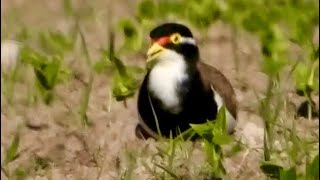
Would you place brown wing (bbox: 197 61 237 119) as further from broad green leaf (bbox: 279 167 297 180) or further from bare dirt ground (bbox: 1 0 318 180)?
broad green leaf (bbox: 279 167 297 180)

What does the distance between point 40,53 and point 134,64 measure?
15.4 inches

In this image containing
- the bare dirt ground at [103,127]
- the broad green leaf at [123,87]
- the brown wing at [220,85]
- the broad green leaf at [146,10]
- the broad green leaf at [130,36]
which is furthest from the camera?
the broad green leaf at [146,10]

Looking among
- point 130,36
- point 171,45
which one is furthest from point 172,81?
point 130,36

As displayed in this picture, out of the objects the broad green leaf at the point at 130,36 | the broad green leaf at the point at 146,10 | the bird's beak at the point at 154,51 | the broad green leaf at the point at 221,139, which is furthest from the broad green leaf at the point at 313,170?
the broad green leaf at the point at 146,10

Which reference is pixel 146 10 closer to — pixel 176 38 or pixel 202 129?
pixel 176 38

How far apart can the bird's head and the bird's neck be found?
16mm

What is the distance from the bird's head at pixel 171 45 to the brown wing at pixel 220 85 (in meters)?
0.10

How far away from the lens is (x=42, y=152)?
3938 millimetres

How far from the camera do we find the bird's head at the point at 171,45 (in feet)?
Result: 12.8

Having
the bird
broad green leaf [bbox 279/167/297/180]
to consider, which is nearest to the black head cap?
the bird

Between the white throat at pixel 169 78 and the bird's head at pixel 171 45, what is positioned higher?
the bird's head at pixel 171 45

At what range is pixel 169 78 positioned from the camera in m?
3.95

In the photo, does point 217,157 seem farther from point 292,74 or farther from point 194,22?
point 194,22

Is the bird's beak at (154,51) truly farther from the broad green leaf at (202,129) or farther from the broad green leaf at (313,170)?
the broad green leaf at (313,170)
